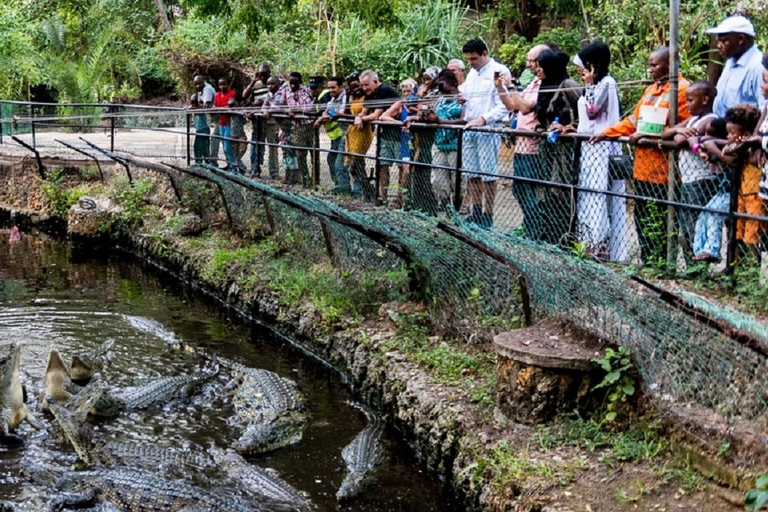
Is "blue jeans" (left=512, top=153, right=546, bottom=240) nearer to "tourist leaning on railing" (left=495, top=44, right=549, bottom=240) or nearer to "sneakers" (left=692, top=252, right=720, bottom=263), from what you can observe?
"tourist leaning on railing" (left=495, top=44, right=549, bottom=240)

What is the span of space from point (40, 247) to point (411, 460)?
9.42 meters

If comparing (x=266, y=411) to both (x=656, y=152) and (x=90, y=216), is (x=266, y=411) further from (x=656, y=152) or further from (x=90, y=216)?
(x=90, y=216)

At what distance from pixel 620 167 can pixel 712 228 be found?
1.03m

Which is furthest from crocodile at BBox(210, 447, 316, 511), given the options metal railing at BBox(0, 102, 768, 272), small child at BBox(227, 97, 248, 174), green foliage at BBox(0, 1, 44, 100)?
green foliage at BBox(0, 1, 44, 100)

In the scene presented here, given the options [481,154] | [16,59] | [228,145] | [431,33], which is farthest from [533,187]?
[16,59]

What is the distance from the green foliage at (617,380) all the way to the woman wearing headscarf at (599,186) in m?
1.68

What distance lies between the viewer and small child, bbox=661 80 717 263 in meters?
5.82

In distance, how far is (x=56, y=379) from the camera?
7035 millimetres

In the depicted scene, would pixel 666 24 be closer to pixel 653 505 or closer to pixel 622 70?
pixel 622 70

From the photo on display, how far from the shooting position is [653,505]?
417 cm

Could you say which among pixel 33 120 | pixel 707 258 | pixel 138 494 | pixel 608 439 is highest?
pixel 33 120

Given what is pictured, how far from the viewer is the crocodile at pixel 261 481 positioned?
536 cm

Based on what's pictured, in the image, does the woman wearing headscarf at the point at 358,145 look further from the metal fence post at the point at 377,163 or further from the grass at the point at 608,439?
the grass at the point at 608,439

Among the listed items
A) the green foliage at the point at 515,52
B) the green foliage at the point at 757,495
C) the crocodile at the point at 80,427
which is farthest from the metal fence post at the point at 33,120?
the green foliage at the point at 757,495
